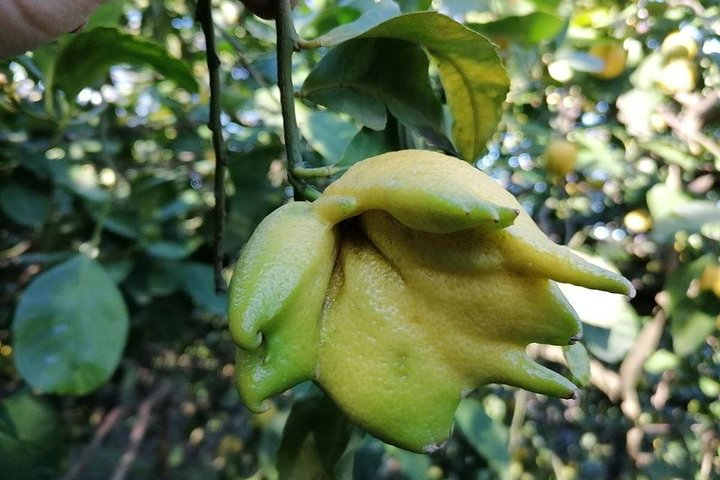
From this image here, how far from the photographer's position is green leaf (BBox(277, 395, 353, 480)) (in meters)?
0.59

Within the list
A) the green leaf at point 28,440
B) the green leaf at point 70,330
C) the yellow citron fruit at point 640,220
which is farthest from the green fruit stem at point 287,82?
the yellow citron fruit at point 640,220

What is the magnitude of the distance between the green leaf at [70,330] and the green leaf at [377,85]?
0.52 metres

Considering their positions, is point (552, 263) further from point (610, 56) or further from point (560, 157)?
point (610, 56)

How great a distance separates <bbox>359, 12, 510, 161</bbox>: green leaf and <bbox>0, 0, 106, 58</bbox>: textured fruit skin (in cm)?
23

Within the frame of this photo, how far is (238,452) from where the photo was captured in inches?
101

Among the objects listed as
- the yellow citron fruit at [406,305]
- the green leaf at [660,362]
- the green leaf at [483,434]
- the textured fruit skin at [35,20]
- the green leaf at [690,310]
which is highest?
the textured fruit skin at [35,20]

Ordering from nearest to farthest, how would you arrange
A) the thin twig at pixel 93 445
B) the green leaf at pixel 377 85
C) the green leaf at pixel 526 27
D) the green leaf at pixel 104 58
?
the green leaf at pixel 377 85
the green leaf at pixel 104 58
the green leaf at pixel 526 27
the thin twig at pixel 93 445

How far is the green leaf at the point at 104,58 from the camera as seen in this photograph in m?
0.70

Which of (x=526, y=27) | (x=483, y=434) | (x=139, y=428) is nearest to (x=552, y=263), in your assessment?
(x=526, y=27)

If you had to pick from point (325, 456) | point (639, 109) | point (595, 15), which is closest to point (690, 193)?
point (639, 109)

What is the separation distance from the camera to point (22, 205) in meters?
1.27

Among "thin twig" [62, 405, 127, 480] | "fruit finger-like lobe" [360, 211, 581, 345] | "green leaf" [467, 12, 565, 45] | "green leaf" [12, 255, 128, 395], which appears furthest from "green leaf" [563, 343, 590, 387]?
"thin twig" [62, 405, 127, 480]

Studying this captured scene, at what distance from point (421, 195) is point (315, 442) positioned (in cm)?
35

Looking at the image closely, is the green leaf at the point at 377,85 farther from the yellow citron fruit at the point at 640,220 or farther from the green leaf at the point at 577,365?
the yellow citron fruit at the point at 640,220
